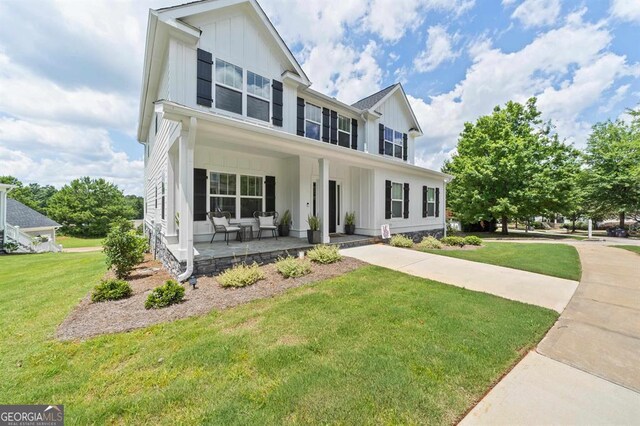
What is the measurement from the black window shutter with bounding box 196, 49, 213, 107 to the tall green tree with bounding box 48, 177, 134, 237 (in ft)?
117

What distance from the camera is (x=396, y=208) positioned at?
426 inches

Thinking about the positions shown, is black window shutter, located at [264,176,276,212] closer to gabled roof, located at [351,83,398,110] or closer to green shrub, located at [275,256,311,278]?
green shrub, located at [275,256,311,278]

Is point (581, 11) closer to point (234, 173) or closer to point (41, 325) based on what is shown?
point (234, 173)

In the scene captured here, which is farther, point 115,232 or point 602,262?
point 602,262

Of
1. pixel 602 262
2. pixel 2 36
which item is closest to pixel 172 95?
pixel 2 36

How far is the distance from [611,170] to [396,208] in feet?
73.5

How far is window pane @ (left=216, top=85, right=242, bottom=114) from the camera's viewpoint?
7.37 metres

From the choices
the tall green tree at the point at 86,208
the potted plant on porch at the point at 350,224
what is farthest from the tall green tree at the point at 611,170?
the tall green tree at the point at 86,208

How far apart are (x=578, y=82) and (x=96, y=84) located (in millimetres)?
22435

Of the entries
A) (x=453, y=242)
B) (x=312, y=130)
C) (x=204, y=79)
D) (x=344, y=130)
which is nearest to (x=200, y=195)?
(x=204, y=79)

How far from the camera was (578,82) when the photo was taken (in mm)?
12820

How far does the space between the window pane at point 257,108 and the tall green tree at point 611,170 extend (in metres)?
26.3

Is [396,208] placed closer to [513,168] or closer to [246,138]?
[246,138]

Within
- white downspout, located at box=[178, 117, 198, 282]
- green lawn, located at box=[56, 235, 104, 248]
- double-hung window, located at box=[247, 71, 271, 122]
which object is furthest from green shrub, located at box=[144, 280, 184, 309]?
green lawn, located at box=[56, 235, 104, 248]
